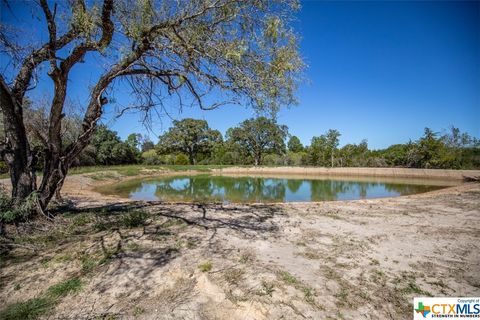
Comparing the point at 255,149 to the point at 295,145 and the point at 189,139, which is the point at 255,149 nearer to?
the point at 189,139

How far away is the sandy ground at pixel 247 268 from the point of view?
2652 millimetres

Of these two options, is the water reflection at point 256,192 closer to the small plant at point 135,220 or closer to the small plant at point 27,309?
the small plant at point 135,220

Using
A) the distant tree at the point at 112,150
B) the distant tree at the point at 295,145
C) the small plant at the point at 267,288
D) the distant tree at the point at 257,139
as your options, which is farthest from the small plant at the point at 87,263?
the distant tree at the point at 295,145

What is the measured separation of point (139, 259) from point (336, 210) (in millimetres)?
5730

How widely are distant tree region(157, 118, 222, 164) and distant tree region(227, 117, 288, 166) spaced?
4.14 m

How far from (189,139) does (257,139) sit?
12.2 m

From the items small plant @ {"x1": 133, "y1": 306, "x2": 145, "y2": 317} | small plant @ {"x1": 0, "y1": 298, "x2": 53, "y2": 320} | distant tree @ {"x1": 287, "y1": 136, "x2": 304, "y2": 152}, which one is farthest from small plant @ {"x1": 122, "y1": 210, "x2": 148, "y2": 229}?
distant tree @ {"x1": 287, "y1": 136, "x2": 304, "y2": 152}

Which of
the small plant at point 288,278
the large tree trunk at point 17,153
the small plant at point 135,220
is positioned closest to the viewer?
the small plant at point 288,278

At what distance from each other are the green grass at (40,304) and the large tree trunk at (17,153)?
3053 millimetres

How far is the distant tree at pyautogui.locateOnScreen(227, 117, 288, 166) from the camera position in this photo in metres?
43.8

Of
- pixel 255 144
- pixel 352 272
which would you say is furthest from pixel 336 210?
pixel 255 144

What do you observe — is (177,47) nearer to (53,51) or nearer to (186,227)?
(53,51)

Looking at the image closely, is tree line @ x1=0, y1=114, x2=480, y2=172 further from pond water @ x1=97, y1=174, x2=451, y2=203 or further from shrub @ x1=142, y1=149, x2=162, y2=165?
pond water @ x1=97, y1=174, x2=451, y2=203

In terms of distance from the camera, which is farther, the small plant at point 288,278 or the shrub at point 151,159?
the shrub at point 151,159
